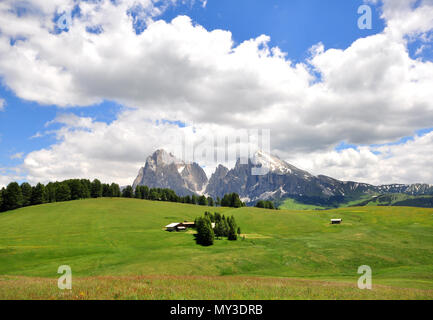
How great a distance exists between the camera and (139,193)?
636 ft

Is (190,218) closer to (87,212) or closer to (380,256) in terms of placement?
(87,212)

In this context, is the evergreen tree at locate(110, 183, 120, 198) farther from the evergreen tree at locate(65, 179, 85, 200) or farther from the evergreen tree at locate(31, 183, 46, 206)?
the evergreen tree at locate(31, 183, 46, 206)

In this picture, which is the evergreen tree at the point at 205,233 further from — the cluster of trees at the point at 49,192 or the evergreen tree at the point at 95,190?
the evergreen tree at the point at 95,190

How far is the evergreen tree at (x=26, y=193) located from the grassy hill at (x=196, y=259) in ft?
71.2

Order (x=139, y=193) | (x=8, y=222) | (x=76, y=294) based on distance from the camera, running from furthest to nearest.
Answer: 1. (x=139, y=193)
2. (x=8, y=222)
3. (x=76, y=294)

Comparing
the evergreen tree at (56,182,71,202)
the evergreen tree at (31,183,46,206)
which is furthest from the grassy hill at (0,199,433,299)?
the evergreen tree at (56,182,71,202)

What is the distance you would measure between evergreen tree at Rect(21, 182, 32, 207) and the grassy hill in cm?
2171

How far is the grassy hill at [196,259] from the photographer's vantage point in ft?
57.1

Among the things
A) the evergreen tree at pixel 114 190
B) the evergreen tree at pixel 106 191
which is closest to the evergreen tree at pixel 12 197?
the evergreen tree at pixel 106 191
